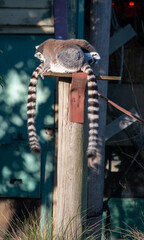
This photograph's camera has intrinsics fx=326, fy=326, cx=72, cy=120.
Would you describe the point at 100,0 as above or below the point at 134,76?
above

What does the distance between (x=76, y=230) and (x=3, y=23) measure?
3312 millimetres

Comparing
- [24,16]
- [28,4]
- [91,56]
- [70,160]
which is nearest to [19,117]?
[24,16]

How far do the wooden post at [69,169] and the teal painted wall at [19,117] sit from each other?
2.26 m

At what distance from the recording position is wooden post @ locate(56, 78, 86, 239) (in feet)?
9.10

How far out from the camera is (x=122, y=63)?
619 centimetres

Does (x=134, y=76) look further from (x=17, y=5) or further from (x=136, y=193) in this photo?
(x=17, y=5)

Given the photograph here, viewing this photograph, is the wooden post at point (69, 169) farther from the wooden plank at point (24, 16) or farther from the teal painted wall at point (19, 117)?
the wooden plank at point (24, 16)

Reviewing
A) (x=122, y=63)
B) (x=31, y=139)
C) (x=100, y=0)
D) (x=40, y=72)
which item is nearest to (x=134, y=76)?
(x=122, y=63)

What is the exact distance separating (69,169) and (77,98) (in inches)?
24.1

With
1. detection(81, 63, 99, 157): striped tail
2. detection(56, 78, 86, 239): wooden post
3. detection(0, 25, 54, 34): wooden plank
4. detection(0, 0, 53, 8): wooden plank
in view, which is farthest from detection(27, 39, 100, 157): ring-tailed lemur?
detection(0, 0, 53, 8): wooden plank

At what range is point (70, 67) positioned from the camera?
2.94 meters

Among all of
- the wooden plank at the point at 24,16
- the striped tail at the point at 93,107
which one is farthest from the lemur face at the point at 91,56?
the wooden plank at the point at 24,16

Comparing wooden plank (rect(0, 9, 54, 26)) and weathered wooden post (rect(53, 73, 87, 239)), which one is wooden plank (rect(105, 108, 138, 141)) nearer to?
wooden plank (rect(0, 9, 54, 26))

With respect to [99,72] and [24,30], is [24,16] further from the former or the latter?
[99,72]
